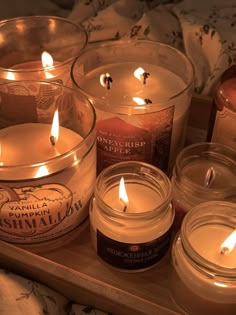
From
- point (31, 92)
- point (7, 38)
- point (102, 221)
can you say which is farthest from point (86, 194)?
point (7, 38)

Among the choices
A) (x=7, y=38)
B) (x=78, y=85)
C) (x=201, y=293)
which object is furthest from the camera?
(x=7, y=38)

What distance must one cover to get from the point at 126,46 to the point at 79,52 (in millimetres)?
64

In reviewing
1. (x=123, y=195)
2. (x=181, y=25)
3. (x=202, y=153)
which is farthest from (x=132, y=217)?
(x=181, y=25)

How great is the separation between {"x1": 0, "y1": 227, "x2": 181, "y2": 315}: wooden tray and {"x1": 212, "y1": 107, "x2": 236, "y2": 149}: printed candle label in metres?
0.15

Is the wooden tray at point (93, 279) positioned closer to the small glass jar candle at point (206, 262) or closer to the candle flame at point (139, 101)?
the small glass jar candle at point (206, 262)

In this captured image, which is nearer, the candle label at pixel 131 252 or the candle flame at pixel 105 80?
the candle label at pixel 131 252

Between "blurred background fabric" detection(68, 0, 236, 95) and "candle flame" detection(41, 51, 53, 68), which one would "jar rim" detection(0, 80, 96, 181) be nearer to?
"candle flame" detection(41, 51, 53, 68)

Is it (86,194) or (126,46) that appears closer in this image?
(86,194)

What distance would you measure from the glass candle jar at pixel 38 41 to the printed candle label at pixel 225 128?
0.20 metres

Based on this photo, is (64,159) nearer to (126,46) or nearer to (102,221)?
(102,221)

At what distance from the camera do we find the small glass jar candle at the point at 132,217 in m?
0.49

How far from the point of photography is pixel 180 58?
62 centimetres

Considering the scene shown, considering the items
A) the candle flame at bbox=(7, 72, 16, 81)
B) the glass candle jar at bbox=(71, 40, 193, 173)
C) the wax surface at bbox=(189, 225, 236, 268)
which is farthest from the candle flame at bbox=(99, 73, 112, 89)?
the wax surface at bbox=(189, 225, 236, 268)

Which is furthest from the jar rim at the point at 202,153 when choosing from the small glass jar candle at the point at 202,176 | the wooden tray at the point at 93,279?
the wooden tray at the point at 93,279
